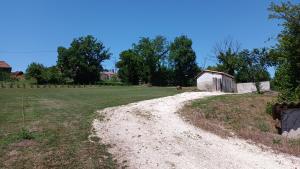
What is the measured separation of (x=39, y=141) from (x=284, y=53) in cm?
1715

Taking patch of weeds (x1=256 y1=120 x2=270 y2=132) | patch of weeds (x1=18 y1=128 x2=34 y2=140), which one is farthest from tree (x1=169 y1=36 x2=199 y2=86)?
patch of weeds (x1=18 y1=128 x2=34 y2=140)

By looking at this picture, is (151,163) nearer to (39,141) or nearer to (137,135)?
(137,135)

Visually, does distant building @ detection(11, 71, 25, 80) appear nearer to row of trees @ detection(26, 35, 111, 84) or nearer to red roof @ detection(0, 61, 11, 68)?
red roof @ detection(0, 61, 11, 68)

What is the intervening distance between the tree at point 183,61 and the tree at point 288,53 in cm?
6369

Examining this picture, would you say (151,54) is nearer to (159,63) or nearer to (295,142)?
(159,63)

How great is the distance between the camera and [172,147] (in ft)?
48.9

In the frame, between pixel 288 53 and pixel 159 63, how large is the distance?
6562cm

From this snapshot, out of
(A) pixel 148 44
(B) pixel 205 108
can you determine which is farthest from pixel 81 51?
(B) pixel 205 108

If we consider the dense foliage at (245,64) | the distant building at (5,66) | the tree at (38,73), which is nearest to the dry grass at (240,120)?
the dense foliage at (245,64)

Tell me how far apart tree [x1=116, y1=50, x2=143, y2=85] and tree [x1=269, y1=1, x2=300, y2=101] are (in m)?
62.9

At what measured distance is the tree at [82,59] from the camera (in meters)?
83.6

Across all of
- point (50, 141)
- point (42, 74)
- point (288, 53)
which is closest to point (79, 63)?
point (42, 74)

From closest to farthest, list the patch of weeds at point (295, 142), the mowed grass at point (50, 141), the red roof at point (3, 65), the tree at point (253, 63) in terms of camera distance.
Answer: the mowed grass at point (50, 141) < the patch of weeds at point (295, 142) < the tree at point (253, 63) < the red roof at point (3, 65)

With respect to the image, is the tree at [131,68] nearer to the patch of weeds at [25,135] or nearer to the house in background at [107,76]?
the house in background at [107,76]
